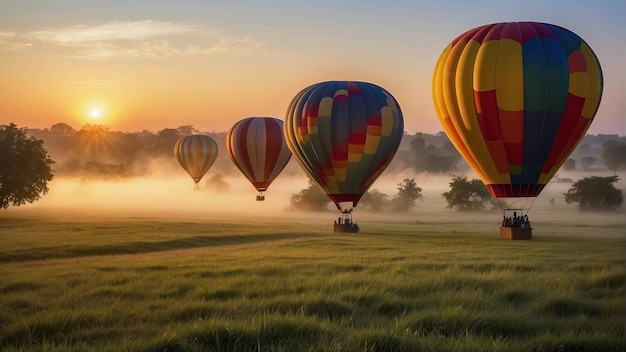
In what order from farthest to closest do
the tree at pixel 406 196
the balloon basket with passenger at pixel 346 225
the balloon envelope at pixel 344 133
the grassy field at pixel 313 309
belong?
the tree at pixel 406 196, the balloon basket with passenger at pixel 346 225, the balloon envelope at pixel 344 133, the grassy field at pixel 313 309

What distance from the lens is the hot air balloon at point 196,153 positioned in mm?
72750

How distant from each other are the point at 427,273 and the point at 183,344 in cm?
828

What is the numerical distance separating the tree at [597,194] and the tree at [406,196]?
69.2 ft

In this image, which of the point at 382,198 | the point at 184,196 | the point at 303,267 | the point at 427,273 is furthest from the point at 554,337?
the point at 184,196

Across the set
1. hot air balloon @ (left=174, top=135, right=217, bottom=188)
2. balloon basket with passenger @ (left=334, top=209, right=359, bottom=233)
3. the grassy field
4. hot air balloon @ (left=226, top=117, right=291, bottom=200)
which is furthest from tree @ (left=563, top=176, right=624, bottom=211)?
the grassy field

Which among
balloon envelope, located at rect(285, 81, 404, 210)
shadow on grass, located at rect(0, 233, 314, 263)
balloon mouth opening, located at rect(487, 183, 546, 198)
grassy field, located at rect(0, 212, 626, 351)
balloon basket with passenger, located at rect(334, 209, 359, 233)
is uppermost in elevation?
balloon envelope, located at rect(285, 81, 404, 210)

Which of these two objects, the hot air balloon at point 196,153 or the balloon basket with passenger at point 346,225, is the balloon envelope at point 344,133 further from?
the hot air balloon at point 196,153

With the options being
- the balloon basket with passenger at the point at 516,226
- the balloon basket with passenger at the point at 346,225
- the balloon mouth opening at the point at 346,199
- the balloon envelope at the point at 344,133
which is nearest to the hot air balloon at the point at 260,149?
the balloon basket with passenger at the point at 346,225

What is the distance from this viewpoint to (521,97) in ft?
102

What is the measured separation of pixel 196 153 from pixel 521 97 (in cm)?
4727

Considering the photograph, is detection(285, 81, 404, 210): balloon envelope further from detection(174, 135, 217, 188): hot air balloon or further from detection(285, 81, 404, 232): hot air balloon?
detection(174, 135, 217, 188): hot air balloon

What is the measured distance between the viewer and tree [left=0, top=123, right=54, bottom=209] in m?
56.6

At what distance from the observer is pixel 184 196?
11894cm

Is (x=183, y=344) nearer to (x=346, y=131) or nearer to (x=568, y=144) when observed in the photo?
(x=568, y=144)
